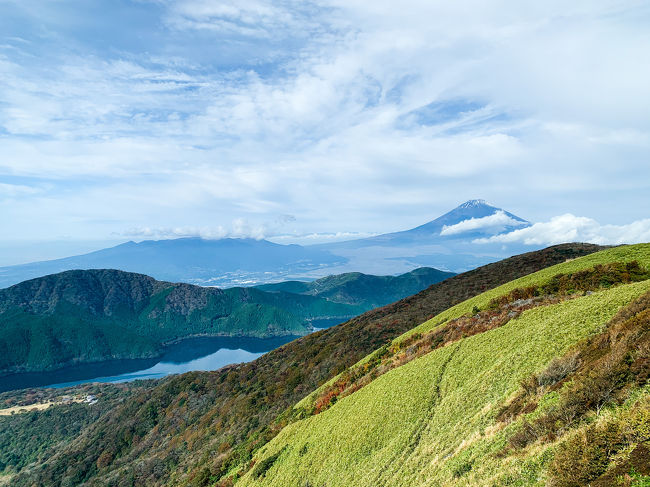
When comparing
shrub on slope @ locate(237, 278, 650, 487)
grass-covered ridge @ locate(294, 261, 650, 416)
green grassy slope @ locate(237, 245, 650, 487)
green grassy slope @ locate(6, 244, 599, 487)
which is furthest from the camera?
green grassy slope @ locate(6, 244, 599, 487)

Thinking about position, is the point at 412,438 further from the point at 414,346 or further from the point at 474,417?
the point at 414,346

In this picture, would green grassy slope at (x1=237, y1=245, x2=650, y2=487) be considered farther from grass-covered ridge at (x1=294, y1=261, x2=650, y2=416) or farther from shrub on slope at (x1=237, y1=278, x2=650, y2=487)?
grass-covered ridge at (x1=294, y1=261, x2=650, y2=416)

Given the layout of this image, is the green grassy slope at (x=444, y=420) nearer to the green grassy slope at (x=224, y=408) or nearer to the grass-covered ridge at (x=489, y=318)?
the grass-covered ridge at (x=489, y=318)

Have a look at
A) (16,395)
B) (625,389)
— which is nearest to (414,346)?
(625,389)

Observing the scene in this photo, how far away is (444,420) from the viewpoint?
52.1 feet

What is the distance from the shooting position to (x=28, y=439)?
88.5 m

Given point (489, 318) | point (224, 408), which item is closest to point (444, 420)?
point (489, 318)

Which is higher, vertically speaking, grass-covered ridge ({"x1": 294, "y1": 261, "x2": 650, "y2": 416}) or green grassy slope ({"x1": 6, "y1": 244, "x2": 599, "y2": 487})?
grass-covered ridge ({"x1": 294, "y1": 261, "x2": 650, "y2": 416})

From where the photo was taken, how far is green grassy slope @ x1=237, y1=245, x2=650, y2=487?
11819 mm

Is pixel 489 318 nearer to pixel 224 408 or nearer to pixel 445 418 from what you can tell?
pixel 445 418

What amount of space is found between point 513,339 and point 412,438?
830 centimetres

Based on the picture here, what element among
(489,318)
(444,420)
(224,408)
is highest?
(489,318)

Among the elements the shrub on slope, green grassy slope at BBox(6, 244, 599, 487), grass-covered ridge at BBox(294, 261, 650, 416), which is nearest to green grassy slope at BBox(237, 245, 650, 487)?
the shrub on slope

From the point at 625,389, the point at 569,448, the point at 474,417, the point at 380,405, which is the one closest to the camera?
the point at 569,448
